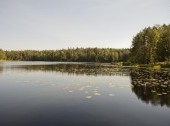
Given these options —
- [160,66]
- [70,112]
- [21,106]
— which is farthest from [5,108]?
[160,66]

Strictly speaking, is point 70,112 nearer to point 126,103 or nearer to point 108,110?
point 108,110

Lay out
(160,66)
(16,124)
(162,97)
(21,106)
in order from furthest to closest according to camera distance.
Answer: (160,66) → (162,97) → (21,106) → (16,124)

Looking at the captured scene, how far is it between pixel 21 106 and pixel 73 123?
542 centimetres

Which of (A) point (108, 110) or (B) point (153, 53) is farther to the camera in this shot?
(B) point (153, 53)

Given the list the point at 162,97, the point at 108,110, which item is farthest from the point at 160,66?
the point at 108,110

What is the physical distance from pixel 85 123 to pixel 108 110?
346 cm

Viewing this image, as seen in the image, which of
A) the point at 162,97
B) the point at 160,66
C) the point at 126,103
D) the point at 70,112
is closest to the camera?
the point at 70,112

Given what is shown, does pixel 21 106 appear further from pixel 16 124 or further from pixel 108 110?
pixel 108 110

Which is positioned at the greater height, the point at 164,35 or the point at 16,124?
the point at 164,35

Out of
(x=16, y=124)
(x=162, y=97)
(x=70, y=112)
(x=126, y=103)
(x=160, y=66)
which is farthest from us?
(x=160, y=66)

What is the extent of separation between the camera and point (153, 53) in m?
79.1

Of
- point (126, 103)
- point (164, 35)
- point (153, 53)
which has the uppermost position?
point (164, 35)

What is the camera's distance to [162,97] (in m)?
19.5

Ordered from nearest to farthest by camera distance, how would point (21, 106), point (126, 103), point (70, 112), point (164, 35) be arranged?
point (70, 112)
point (21, 106)
point (126, 103)
point (164, 35)
